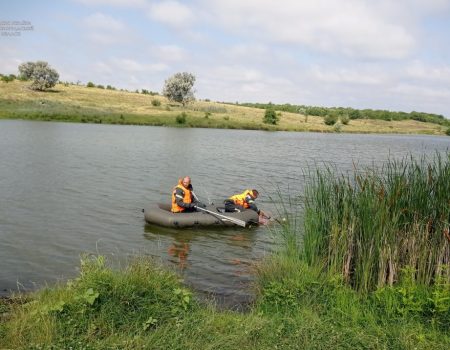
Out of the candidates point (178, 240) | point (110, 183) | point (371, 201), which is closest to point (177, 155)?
point (110, 183)

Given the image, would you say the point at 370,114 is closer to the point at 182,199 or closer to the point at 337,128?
the point at 337,128

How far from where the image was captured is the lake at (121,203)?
915 centimetres

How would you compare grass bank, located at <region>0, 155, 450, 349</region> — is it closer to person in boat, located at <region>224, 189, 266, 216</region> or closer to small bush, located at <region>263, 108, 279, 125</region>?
person in boat, located at <region>224, 189, 266, 216</region>

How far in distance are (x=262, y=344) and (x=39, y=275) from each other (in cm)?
537

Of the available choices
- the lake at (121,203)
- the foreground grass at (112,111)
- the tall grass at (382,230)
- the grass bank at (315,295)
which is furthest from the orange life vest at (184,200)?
the foreground grass at (112,111)

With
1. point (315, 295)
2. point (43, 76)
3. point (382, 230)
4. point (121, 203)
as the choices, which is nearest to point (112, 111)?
point (43, 76)

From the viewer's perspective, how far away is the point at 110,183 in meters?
18.8

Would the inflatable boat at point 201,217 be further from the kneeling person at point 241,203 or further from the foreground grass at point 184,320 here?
the foreground grass at point 184,320

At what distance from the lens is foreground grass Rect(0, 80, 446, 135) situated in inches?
2040

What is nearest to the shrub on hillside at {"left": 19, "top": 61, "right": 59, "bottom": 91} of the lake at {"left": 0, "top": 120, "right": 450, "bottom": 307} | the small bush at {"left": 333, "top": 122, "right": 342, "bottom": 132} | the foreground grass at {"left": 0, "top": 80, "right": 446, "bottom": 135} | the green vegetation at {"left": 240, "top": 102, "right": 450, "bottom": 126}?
the foreground grass at {"left": 0, "top": 80, "right": 446, "bottom": 135}

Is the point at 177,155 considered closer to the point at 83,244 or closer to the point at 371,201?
the point at 83,244

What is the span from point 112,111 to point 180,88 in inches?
709

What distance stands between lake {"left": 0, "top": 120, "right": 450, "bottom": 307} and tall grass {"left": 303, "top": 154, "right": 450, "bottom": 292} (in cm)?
71

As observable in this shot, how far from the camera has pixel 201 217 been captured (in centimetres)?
1271
